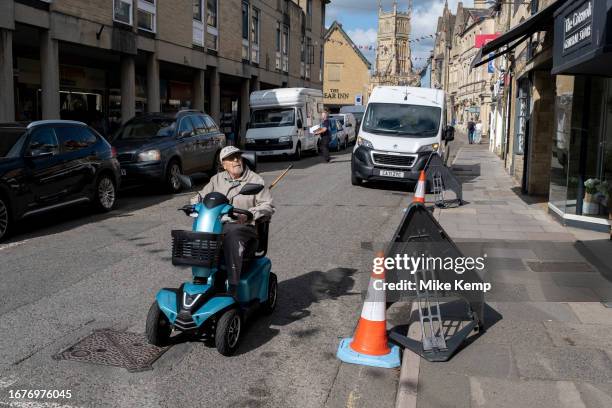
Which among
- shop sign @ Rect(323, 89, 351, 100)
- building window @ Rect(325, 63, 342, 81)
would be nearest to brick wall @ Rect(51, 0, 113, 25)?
shop sign @ Rect(323, 89, 351, 100)

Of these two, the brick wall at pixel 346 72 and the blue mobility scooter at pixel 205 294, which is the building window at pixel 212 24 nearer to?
the blue mobility scooter at pixel 205 294

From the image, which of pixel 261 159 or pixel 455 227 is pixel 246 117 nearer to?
pixel 261 159

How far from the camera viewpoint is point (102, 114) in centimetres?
2391

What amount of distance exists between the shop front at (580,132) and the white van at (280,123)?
13.3 meters

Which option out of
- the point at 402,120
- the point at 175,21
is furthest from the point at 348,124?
the point at 402,120

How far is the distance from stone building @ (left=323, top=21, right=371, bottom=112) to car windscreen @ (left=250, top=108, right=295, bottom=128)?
159ft

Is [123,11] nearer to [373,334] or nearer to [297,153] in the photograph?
[297,153]

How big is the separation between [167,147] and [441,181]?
20.0 feet

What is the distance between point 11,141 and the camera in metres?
9.59

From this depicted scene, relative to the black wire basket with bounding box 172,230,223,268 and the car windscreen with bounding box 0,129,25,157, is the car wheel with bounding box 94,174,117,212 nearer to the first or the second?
the car windscreen with bounding box 0,129,25,157

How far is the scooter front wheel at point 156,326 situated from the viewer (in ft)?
15.4

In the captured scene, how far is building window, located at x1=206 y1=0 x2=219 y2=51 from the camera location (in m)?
26.9

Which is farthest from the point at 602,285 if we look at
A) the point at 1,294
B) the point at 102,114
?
the point at 102,114

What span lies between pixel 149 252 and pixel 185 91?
24.0 metres
